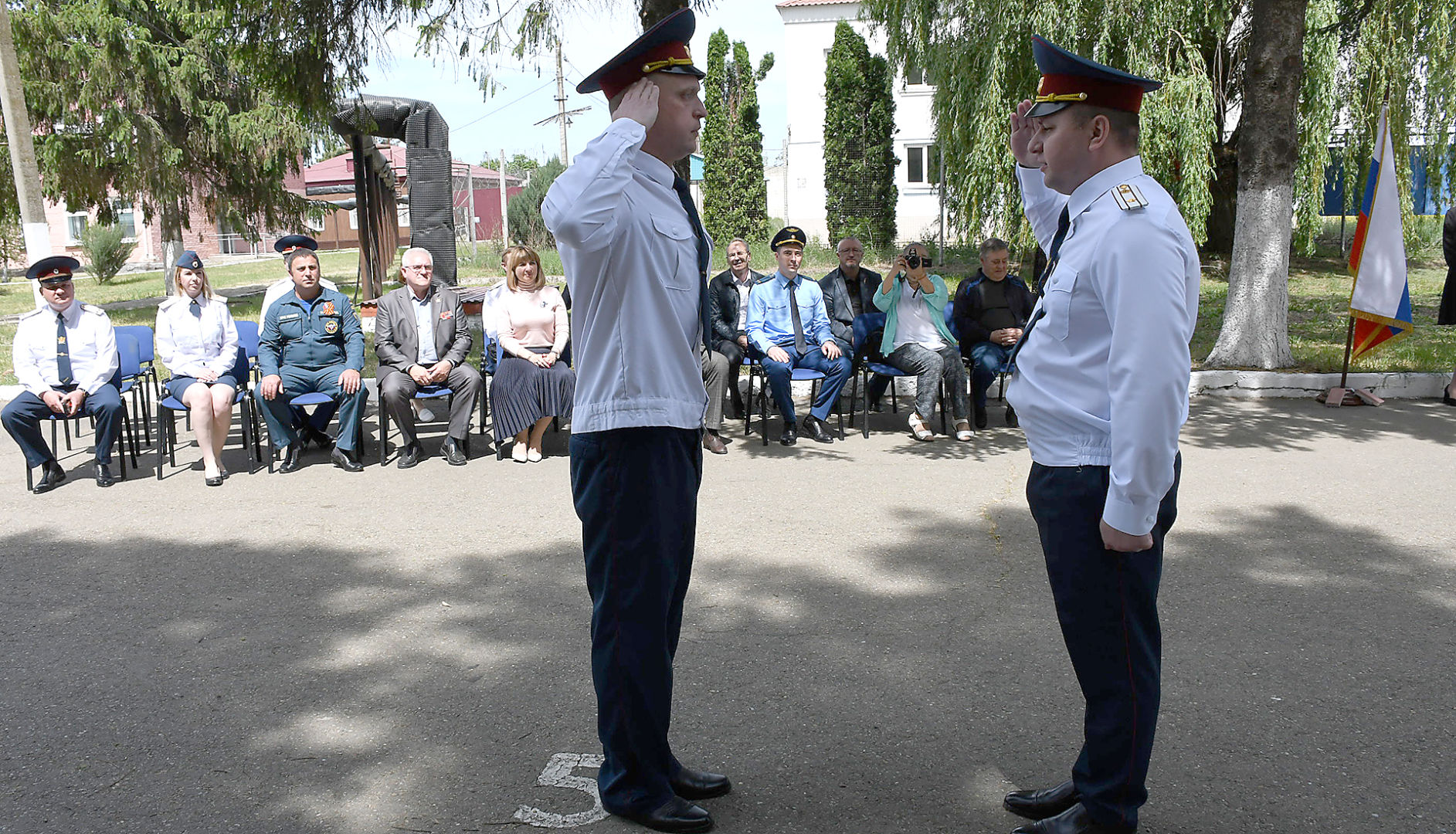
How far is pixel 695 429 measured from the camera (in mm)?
2990

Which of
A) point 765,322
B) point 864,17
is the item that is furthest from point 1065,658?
point 864,17

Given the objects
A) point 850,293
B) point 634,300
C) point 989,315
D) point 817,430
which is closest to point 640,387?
point 634,300

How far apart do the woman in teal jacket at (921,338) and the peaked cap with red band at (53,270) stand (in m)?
Result: 6.02

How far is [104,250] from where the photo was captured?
1230 inches

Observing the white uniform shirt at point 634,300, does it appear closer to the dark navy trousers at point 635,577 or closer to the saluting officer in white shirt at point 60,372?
the dark navy trousers at point 635,577

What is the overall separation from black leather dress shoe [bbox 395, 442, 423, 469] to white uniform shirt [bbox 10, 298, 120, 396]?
2100 millimetres

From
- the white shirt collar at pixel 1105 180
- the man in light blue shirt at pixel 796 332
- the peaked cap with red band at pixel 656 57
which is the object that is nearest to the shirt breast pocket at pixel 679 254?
the peaked cap with red band at pixel 656 57

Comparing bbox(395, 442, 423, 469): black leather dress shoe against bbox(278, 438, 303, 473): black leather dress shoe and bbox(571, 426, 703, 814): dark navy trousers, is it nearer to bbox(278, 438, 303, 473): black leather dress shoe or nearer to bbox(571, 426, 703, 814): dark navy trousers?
bbox(278, 438, 303, 473): black leather dress shoe

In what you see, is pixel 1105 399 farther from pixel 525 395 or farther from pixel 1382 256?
pixel 1382 256

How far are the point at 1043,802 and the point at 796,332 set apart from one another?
6.03m

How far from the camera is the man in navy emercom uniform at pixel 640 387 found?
276cm

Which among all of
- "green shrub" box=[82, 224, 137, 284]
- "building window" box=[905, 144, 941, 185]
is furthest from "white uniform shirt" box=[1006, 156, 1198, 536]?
"green shrub" box=[82, 224, 137, 284]

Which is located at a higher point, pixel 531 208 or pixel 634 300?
pixel 531 208

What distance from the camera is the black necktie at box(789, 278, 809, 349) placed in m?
8.80
